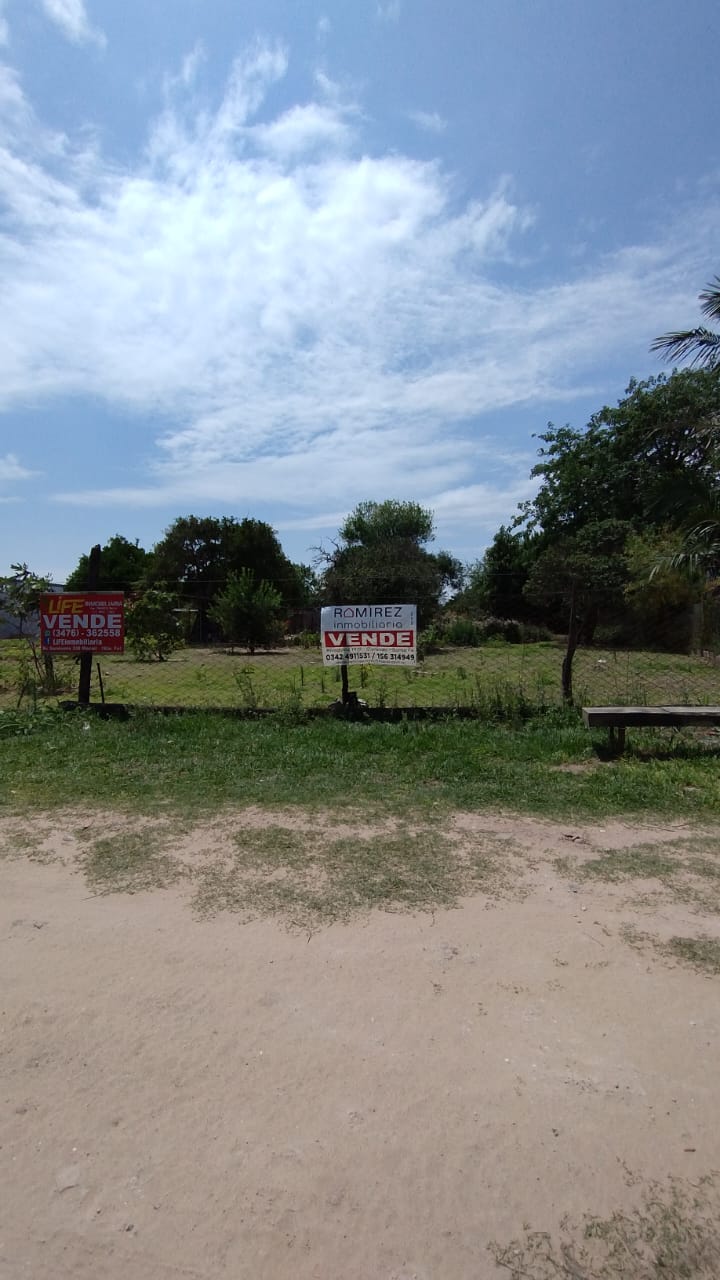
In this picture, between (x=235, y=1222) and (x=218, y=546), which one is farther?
(x=218, y=546)

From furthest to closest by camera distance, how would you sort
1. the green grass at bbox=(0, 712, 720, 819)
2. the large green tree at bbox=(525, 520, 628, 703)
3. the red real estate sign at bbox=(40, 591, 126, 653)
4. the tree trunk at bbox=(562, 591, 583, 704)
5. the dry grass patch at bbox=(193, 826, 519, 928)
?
the red real estate sign at bbox=(40, 591, 126, 653), the large green tree at bbox=(525, 520, 628, 703), the tree trunk at bbox=(562, 591, 583, 704), the green grass at bbox=(0, 712, 720, 819), the dry grass patch at bbox=(193, 826, 519, 928)

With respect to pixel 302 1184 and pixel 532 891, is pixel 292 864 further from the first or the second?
pixel 302 1184

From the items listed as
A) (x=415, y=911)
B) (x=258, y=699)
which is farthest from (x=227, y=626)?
(x=415, y=911)

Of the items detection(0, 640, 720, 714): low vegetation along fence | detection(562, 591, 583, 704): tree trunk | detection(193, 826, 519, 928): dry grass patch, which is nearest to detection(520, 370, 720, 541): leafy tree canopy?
detection(0, 640, 720, 714): low vegetation along fence

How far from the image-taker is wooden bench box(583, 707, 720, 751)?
267 inches

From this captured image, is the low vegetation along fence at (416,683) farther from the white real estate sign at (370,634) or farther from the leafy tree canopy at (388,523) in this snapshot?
the leafy tree canopy at (388,523)

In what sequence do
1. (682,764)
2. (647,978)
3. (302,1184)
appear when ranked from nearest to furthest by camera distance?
(302,1184) < (647,978) < (682,764)

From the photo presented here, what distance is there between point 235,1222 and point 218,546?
3863 centimetres

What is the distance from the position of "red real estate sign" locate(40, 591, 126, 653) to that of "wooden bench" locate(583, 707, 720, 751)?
565 cm

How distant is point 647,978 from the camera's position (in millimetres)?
3033

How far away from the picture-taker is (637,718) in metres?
Answer: 6.77

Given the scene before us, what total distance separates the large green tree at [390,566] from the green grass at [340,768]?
8.39 ft

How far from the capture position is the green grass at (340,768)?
5.54 metres

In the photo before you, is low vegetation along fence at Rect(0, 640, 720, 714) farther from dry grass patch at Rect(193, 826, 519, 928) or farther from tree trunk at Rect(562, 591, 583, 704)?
dry grass patch at Rect(193, 826, 519, 928)
